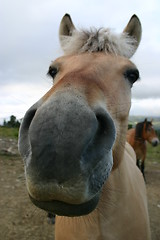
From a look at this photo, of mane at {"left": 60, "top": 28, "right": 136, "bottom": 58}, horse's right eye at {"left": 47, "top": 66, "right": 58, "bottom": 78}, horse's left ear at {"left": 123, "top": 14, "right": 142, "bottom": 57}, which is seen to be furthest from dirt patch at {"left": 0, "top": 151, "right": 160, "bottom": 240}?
horse's left ear at {"left": 123, "top": 14, "right": 142, "bottom": 57}

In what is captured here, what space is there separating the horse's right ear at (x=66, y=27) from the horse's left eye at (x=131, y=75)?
1.14 meters

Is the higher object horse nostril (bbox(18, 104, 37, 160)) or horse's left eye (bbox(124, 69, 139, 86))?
horse's left eye (bbox(124, 69, 139, 86))

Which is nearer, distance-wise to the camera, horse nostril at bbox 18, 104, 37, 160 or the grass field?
horse nostril at bbox 18, 104, 37, 160

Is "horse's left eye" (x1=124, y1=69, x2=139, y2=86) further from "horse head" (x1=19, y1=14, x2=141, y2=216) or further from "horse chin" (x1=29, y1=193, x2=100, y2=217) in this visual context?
"horse chin" (x1=29, y1=193, x2=100, y2=217)

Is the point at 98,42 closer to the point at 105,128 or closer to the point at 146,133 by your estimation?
the point at 105,128

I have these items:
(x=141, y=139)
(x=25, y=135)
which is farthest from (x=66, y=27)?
(x=141, y=139)

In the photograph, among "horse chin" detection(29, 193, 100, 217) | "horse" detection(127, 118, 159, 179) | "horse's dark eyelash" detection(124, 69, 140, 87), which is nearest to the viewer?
"horse chin" detection(29, 193, 100, 217)

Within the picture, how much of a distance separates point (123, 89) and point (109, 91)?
1.02ft

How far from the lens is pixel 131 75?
93.5 inches

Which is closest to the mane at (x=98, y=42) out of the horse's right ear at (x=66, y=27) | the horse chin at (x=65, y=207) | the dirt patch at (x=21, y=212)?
the horse's right ear at (x=66, y=27)

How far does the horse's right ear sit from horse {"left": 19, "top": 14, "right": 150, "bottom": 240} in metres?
0.67

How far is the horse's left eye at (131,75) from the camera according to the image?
91.2 inches

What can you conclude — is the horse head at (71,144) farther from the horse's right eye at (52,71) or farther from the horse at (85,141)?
the horse's right eye at (52,71)

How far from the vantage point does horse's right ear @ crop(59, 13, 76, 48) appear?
3051 mm
